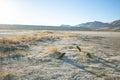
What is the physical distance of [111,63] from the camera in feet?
44.7

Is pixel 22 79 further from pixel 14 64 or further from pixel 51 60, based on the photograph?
pixel 51 60

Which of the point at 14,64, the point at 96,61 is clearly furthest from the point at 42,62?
the point at 96,61

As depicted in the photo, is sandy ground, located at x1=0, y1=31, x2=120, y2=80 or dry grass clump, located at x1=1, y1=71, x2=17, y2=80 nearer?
dry grass clump, located at x1=1, y1=71, x2=17, y2=80

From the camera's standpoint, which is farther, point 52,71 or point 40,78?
point 52,71

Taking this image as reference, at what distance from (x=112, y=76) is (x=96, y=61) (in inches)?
150

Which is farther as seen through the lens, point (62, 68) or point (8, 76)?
point (62, 68)

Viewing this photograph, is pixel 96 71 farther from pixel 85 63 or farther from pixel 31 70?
pixel 31 70

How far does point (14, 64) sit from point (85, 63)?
15.5 ft

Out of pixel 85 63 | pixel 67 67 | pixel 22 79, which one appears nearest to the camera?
pixel 22 79

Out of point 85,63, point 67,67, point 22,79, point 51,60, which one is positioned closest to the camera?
point 22,79

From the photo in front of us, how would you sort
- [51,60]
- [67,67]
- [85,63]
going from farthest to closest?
[51,60]
[85,63]
[67,67]

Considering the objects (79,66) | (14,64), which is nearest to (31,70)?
(14,64)

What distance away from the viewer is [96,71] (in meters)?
11.4

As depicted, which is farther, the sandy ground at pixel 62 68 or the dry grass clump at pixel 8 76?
the sandy ground at pixel 62 68
